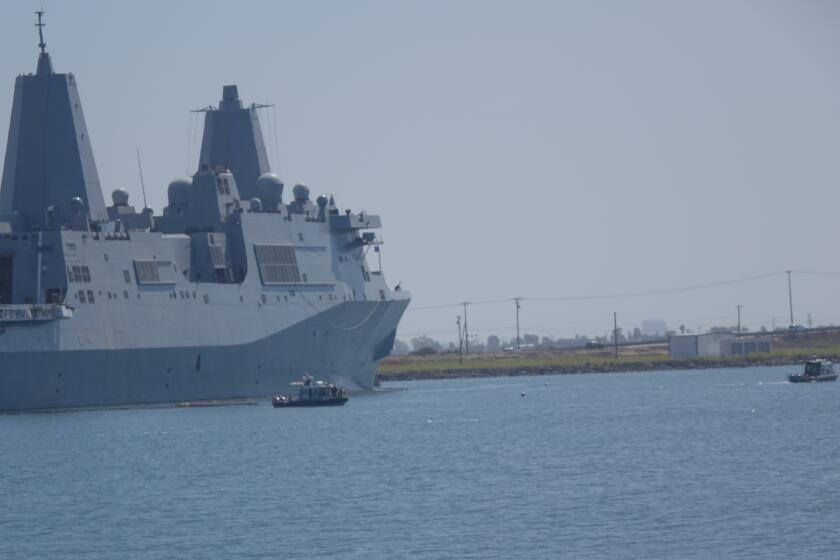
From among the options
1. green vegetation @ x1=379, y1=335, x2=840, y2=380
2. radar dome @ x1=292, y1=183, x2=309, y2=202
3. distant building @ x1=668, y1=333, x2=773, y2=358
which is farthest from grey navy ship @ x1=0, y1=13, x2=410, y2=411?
distant building @ x1=668, y1=333, x2=773, y2=358

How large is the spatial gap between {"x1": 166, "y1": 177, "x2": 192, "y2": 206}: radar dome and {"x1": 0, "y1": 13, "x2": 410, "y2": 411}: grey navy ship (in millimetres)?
55

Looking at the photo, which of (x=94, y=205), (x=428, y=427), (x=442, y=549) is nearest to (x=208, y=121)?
(x=94, y=205)

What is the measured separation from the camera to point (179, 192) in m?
69.9

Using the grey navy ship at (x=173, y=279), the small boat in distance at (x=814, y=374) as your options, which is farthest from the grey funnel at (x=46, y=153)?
the small boat in distance at (x=814, y=374)

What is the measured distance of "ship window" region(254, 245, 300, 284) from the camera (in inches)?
2680

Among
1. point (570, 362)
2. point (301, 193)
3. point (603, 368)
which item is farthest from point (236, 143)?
point (570, 362)

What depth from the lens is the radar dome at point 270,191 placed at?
232 feet

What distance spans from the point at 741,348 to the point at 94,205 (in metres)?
69.8

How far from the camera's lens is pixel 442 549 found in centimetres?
2955

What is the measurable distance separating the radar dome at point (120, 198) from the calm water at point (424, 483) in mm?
12064

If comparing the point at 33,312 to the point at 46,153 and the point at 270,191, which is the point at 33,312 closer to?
the point at 46,153

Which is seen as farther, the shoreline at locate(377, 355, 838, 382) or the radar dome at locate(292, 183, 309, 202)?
the shoreline at locate(377, 355, 838, 382)

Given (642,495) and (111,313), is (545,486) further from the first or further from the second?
(111,313)

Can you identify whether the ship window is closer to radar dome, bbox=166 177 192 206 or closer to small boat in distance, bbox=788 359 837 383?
radar dome, bbox=166 177 192 206
